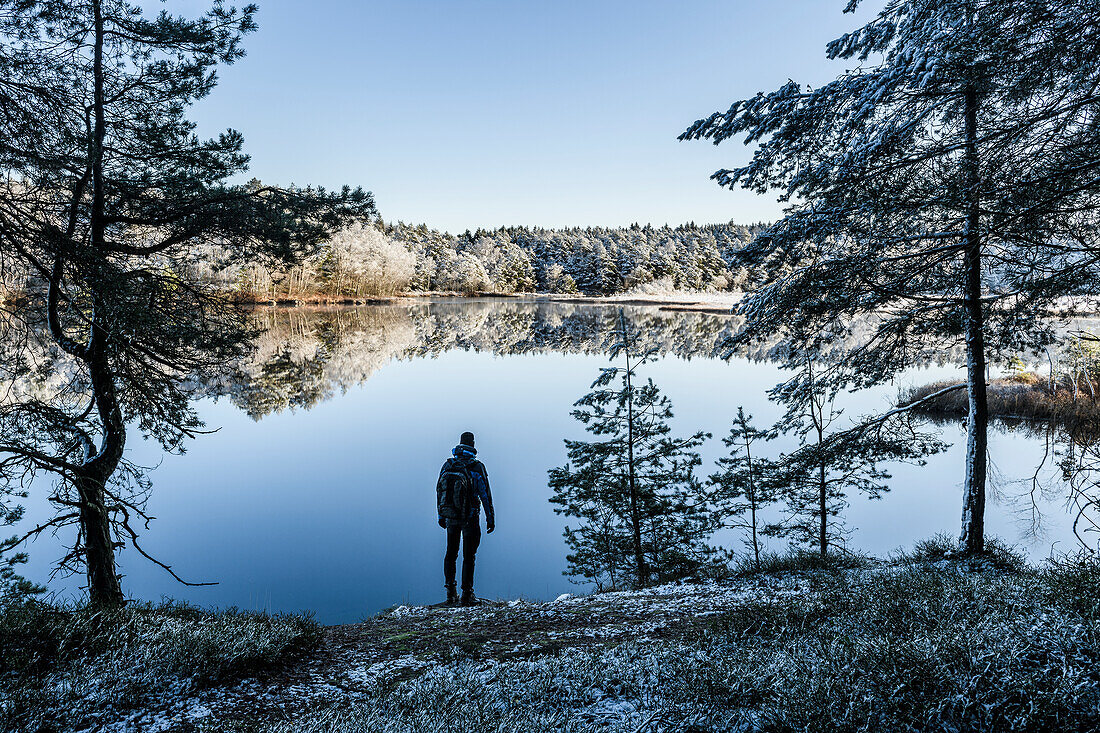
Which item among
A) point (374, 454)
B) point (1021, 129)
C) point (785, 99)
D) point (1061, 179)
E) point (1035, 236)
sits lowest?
point (374, 454)

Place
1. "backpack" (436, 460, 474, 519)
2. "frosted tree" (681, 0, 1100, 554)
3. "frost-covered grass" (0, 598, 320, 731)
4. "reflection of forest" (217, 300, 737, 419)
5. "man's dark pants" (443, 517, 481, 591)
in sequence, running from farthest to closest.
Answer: "reflection of forest" (217, 300, 737, 419)
"man's dark pants" (443, 517, 481, 591)
"backpack" (436, 460, 474, 519)
"frosted tree" (681, 0, 1100, 554)
"frost-covered grass" (0, 598, 320, 731)

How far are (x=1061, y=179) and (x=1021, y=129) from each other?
1.87ft

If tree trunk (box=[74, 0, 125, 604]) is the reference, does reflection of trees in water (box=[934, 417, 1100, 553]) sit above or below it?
below

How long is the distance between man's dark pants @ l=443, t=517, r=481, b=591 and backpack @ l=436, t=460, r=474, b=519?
0.96 feet

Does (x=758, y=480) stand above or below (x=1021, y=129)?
below

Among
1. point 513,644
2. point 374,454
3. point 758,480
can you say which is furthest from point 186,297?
point 374,454

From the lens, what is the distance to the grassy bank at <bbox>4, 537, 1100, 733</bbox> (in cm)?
275

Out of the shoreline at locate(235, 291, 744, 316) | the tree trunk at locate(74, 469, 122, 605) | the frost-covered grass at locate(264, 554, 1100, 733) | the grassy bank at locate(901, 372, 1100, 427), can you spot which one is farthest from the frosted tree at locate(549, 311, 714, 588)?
the shoreline at locate(235, 291, 744, 316)

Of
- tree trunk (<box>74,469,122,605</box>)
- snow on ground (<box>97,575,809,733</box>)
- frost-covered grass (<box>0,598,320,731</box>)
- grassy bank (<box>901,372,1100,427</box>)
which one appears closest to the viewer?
frost-covered grass (<box>0,598,320,731</box>)

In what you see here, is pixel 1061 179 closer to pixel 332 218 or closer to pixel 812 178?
pixel 812 178

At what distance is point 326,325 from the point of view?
172 ft

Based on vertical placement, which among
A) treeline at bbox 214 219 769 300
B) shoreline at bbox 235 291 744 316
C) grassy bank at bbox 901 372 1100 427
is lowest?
grassy bank at bbox 901 372 1100 427

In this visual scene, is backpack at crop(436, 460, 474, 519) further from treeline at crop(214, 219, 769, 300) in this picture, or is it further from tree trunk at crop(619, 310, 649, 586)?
treeline at crop(214, 219, 769, 300)

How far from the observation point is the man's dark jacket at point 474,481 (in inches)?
312
